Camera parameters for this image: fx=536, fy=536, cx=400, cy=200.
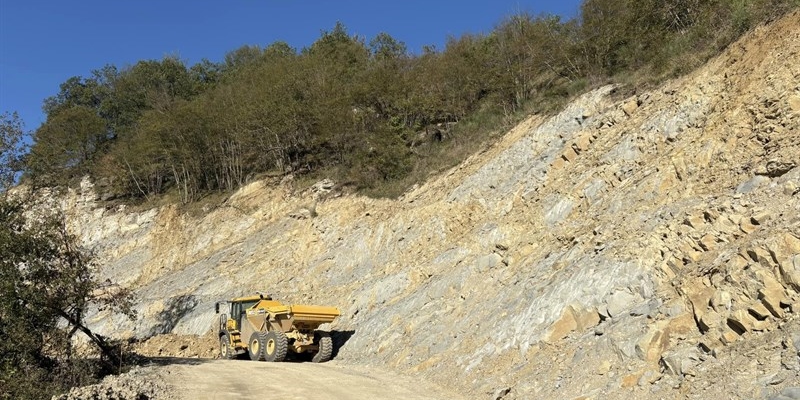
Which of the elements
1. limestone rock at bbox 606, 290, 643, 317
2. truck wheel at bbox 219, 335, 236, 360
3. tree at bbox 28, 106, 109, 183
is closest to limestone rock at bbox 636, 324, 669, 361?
limestone rock at bbox 606, 290, 643, 317

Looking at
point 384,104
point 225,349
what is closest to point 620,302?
point 225,349

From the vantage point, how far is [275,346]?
659 inches

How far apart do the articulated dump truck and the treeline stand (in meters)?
7.53

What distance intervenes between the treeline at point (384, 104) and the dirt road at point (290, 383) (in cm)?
748

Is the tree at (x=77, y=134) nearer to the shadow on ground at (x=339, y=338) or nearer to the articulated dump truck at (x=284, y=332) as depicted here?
the articulated dump truck at (x=284, y=332)

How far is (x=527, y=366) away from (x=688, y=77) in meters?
10.8

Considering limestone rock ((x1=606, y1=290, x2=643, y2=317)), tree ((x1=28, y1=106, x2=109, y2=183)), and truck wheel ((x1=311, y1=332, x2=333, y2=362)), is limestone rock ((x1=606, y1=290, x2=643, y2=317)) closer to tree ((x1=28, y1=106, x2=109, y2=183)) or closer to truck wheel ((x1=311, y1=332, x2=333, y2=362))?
truck wheel ((x1=311, y1=332, x2=333, y2=362))

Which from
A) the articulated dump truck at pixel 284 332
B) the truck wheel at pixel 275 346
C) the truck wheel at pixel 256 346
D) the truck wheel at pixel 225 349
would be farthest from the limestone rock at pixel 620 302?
the truck wheel at pixel 225 349

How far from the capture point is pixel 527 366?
1120 centimetres

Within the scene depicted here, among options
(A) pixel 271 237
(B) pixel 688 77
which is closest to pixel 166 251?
(A) pixel 271 237

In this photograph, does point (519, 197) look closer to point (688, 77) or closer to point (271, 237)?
point (688, 77)

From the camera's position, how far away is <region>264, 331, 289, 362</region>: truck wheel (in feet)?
54.3

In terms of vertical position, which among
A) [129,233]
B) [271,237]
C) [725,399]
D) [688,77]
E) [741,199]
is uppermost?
[129,233]

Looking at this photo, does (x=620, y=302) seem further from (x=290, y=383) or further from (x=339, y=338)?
(x=339, y=338)
